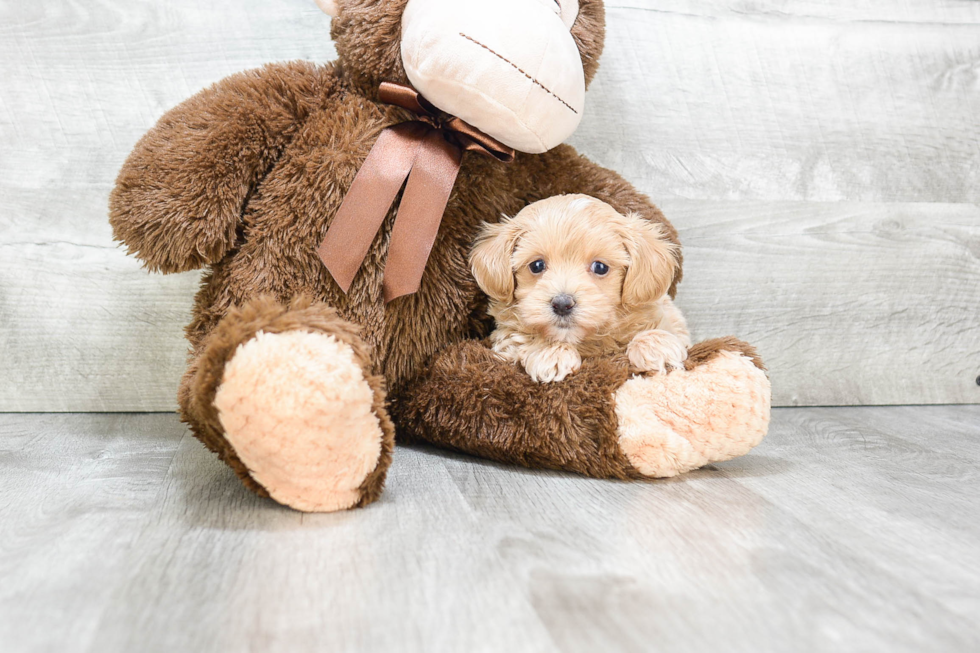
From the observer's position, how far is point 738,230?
4.57 feet

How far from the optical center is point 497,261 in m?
0.98

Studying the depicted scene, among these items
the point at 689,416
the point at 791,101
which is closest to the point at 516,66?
the point at 689,416

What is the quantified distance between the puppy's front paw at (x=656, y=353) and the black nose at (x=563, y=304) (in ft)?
0.34

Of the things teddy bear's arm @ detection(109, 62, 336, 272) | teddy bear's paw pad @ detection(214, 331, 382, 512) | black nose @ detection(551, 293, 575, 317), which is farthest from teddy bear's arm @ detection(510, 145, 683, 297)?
teddy bear's paw pad @ detection(214, 331, 382, 512)

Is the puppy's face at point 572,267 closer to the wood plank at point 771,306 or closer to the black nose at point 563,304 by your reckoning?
the black nose at point 563,304

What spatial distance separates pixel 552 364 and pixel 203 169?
49 centimetres

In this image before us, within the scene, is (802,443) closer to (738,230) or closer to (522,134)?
(738,230)

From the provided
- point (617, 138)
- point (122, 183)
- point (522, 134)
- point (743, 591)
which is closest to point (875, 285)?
point (617, 138)

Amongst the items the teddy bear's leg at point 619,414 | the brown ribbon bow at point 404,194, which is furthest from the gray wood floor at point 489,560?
the brown ribbon bow at point 404,194

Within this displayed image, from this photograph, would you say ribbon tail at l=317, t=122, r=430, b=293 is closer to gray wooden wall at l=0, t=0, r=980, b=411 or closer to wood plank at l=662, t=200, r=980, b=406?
gray wooden wall at l=0, t=0, r=980, b=411

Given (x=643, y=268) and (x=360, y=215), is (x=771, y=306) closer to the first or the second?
(x=643, y=268)

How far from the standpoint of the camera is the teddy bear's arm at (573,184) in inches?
43.1

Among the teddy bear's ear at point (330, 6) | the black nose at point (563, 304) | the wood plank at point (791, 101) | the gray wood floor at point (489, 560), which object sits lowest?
the gray wood floor at point (489, 560)

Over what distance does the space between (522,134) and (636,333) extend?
0.30m
